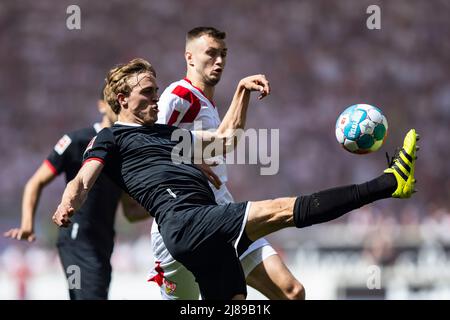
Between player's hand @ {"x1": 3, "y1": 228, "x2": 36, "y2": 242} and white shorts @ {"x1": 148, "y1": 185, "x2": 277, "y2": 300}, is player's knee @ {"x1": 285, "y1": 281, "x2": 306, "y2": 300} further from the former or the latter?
player's hand @ {"x1": 3, "y1": 228, "x2": 36, "y2": 242}

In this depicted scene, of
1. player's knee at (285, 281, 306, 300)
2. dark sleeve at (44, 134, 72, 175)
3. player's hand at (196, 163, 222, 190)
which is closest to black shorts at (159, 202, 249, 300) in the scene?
player's hand at (196, 163, 222, 190)

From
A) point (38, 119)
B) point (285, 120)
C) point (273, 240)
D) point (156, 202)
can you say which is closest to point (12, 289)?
point (273, 240)

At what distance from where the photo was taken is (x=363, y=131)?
5387mm

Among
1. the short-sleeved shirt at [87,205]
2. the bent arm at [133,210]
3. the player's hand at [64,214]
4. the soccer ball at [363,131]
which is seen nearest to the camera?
the player's hand at [64,214]

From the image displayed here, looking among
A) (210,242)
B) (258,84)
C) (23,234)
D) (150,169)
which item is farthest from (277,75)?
(210,242)

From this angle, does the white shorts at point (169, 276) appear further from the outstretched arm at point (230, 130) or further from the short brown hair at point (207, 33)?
the short brown hair at point (207, 33)

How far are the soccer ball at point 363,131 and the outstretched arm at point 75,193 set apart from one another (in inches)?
62.5

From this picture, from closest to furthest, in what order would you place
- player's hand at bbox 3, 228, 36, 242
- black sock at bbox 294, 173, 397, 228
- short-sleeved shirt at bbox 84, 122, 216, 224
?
1. black sock at bbox 294, 173, 397, 228
2. short-sleeved shirt at bbox 84, 122, 216, 224
3. player's hand at bbox 3, 228, 36, 242

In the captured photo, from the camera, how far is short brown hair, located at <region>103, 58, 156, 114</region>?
5207 mm

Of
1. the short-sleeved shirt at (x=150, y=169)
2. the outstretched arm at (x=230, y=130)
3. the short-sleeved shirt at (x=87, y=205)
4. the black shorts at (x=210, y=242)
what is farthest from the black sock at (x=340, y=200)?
the short-sleeved shirt at (x=87, y=205)

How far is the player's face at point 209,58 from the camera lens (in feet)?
20.1

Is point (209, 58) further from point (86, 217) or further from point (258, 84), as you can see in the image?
point (86, 217)

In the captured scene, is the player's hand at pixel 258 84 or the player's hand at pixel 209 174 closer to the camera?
the player's hand at pixel 258 84

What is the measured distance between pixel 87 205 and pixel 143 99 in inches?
86.2
